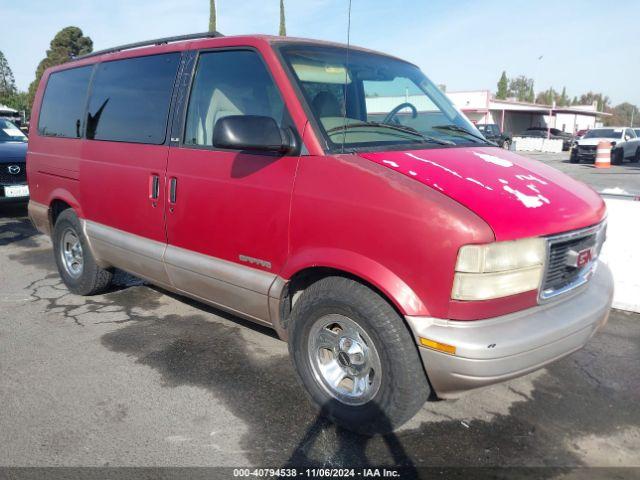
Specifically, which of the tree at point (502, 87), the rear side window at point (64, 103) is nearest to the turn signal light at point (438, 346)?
the rear side window at point (64, 103)

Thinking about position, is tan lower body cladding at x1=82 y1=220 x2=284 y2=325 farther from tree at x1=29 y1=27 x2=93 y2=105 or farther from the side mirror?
tree at x1=29 y1=27 x2=93 y2=105

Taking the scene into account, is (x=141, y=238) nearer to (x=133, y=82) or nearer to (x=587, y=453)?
(x=133, y=82)

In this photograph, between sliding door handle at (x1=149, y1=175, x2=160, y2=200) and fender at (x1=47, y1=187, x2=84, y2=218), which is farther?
fender at (x1=47, y1=187, x2=84, y2=218)

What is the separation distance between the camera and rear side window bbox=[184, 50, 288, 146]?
3137 millimetres

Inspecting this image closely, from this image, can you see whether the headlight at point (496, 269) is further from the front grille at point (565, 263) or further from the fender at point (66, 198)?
the fender at point (66, 198)

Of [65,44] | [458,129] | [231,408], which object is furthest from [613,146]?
[65,44]

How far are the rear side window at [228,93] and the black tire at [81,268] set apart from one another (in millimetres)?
1790

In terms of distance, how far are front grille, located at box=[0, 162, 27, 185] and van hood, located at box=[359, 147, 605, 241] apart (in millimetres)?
7482

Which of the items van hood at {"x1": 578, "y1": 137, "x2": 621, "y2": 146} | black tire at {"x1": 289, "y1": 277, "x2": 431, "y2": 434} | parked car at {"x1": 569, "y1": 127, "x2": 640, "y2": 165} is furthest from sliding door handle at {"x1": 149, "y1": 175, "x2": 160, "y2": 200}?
van hood at {"x1": 578, "y1": 137, "x2": 621, "y2": 146}

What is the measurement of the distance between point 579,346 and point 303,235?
60.9 inches

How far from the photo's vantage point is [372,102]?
3.68 metres

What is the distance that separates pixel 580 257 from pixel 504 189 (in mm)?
567

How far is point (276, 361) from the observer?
3652mm

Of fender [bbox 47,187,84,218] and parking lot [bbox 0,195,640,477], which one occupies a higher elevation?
fender [bbox 47,187,84,218]
